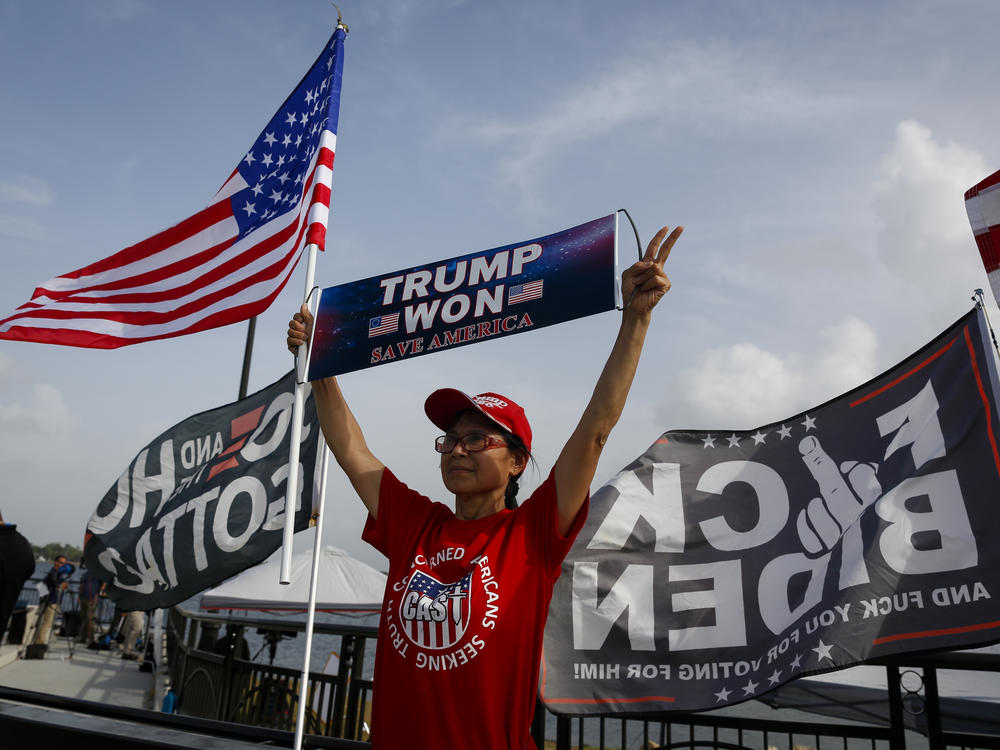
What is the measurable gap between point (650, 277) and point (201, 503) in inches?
167

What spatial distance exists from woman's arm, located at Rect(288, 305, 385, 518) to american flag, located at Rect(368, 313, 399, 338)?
32cm

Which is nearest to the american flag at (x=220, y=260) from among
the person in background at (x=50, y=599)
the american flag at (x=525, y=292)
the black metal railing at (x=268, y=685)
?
the american flag at (x=525, y=292)

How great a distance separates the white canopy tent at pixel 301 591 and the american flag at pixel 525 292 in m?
7.06

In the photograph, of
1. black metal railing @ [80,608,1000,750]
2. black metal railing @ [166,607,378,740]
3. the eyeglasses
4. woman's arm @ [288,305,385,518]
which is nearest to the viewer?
the eyeglasses

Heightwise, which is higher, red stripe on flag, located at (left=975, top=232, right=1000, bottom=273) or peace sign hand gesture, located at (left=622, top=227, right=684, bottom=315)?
red stripe on flag, located at (left=975, top=232, right=1000, bottom=273)

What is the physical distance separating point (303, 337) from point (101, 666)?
1403 centimetres

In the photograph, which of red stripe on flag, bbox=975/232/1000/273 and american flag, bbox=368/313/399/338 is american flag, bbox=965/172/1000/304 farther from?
american flag, bbox=368/313/399/338

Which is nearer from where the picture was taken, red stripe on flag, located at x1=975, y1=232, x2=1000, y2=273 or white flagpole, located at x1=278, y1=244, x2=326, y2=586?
white flagpole, located at x1=278, y1=244, x2=326, y2=586

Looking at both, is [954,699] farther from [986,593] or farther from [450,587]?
Answer: [450,587]

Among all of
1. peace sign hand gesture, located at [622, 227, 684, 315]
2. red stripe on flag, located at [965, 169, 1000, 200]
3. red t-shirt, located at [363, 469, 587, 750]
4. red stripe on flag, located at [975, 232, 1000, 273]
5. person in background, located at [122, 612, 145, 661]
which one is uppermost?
red stripe on flag, located at [965, 169, 1000, 200]

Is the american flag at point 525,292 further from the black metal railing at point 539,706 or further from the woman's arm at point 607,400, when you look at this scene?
the black metal railing at point 539,706

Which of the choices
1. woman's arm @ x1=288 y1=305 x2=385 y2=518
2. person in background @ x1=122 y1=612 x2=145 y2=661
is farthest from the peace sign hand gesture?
person in background @ x1=122 y1=612 x2=145 y2=661

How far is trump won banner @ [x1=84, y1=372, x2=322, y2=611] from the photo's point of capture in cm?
515

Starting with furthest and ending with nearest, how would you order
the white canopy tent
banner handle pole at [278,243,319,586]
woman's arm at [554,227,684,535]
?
the white canopy tent
banner handle pole at [278,243,319,586]
woman's arm at [554,227,684,535]
